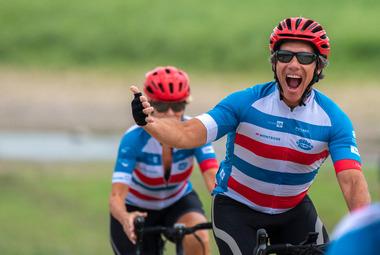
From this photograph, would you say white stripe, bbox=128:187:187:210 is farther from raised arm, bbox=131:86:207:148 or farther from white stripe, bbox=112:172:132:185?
raised arm, bbox=131:86:207:148

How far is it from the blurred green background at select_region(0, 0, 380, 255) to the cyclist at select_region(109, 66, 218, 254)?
524cm

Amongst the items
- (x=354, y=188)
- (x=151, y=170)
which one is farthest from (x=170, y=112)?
(x=354, y=188)

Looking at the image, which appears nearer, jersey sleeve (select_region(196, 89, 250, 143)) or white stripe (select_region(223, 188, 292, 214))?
jersey sleeve (select_region(196, 89, 250, 143))

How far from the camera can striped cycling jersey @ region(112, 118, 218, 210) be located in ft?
29.0

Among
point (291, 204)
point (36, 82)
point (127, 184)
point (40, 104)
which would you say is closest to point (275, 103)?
point (291, 204)

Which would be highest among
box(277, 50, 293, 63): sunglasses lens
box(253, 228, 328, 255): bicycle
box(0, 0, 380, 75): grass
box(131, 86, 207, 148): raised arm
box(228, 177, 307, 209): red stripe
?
box(0, 0, 380, 75): grass

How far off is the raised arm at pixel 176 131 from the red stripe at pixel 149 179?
2.20 metres

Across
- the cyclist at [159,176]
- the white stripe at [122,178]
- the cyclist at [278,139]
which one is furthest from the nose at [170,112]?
the cyclist at [278,139]

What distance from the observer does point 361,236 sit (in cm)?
424

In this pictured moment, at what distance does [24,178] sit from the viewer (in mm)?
19641

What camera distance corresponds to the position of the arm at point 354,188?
267 inches

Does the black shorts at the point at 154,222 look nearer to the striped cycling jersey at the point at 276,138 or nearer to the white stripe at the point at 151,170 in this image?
the white stripe at the point at 151,170

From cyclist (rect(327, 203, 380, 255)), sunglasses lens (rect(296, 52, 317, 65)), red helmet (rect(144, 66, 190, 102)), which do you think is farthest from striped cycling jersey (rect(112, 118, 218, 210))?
cyclist (rect(327, 203, 380, 255))

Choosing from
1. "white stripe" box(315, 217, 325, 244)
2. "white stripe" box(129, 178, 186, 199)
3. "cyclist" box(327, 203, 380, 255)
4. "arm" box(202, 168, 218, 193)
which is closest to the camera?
"cyclist" box(327, 203, 380, 255)
